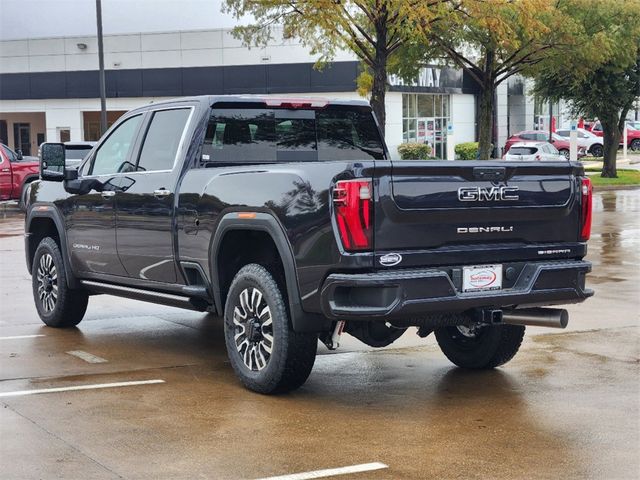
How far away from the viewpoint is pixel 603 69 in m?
40.4

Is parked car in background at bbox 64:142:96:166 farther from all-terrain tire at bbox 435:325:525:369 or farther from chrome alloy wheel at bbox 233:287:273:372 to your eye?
chrome alloy wheel at bbox 233:287:273:372

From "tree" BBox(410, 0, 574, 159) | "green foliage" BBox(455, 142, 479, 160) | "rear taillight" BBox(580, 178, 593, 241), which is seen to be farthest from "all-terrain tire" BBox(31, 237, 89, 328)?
"green foliage" BBox(455, 142, 479, 160)

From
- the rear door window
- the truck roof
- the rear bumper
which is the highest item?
the truck roof

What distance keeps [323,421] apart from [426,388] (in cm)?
120

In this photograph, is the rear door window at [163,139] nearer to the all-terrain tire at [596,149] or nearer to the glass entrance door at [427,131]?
the glass entrance door at [427,131]

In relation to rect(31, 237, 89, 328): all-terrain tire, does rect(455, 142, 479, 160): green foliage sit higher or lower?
higher

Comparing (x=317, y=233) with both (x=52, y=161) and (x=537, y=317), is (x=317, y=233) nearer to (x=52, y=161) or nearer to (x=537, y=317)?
(x=537, y=317)

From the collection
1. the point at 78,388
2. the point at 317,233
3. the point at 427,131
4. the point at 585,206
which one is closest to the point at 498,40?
the point at 427,131

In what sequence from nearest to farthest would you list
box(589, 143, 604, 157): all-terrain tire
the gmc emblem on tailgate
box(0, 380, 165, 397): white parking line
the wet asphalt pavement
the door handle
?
1. the wet asphalt pavement
2. the gmc emblem on tailgate
3. box(0, 380, 165, 397): white parking line
4. the door handle
5. box(589, 143, 604, 157): all-terrain tire

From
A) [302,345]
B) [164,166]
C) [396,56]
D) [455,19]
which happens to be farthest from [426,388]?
[396,56]

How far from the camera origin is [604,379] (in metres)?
7.75

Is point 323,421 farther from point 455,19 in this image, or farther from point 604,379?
point 455,19

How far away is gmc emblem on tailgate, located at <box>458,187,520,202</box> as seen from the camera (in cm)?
675

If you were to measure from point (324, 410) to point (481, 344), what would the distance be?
66.4 inches
